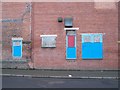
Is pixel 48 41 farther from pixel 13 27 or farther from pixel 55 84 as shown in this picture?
pixel 55 84

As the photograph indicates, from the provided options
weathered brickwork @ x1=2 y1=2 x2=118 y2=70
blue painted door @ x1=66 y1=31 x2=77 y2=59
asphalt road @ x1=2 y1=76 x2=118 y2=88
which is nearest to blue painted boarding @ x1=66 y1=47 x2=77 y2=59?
blue painted door @ x1=66 y1=31 x2=77 y2=59

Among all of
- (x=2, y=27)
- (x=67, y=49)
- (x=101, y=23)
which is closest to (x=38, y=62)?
(x=67, y=49)

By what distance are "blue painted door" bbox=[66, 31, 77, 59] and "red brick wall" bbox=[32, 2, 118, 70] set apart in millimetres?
258

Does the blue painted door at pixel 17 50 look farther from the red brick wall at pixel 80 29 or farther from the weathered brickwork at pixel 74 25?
the red brick wall at pixel 80 29

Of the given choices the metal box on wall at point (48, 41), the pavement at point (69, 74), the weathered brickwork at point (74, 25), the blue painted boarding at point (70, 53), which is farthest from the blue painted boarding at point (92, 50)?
the metal box on wall at point (48, 41)

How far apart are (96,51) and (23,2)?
18.8 feet

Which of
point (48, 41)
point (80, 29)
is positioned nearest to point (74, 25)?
point (80, 29)

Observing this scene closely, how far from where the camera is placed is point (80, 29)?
788 inches

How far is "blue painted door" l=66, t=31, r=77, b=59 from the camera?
20.0m

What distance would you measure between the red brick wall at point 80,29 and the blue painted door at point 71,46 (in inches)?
10.2

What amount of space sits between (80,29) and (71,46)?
4.06 ft

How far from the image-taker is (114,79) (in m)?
16.7

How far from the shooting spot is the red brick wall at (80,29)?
20000 millimetres

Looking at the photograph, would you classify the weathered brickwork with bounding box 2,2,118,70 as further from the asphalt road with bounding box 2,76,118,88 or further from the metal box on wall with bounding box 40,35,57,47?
the asphalt road with bounding box 2,76,118,88
